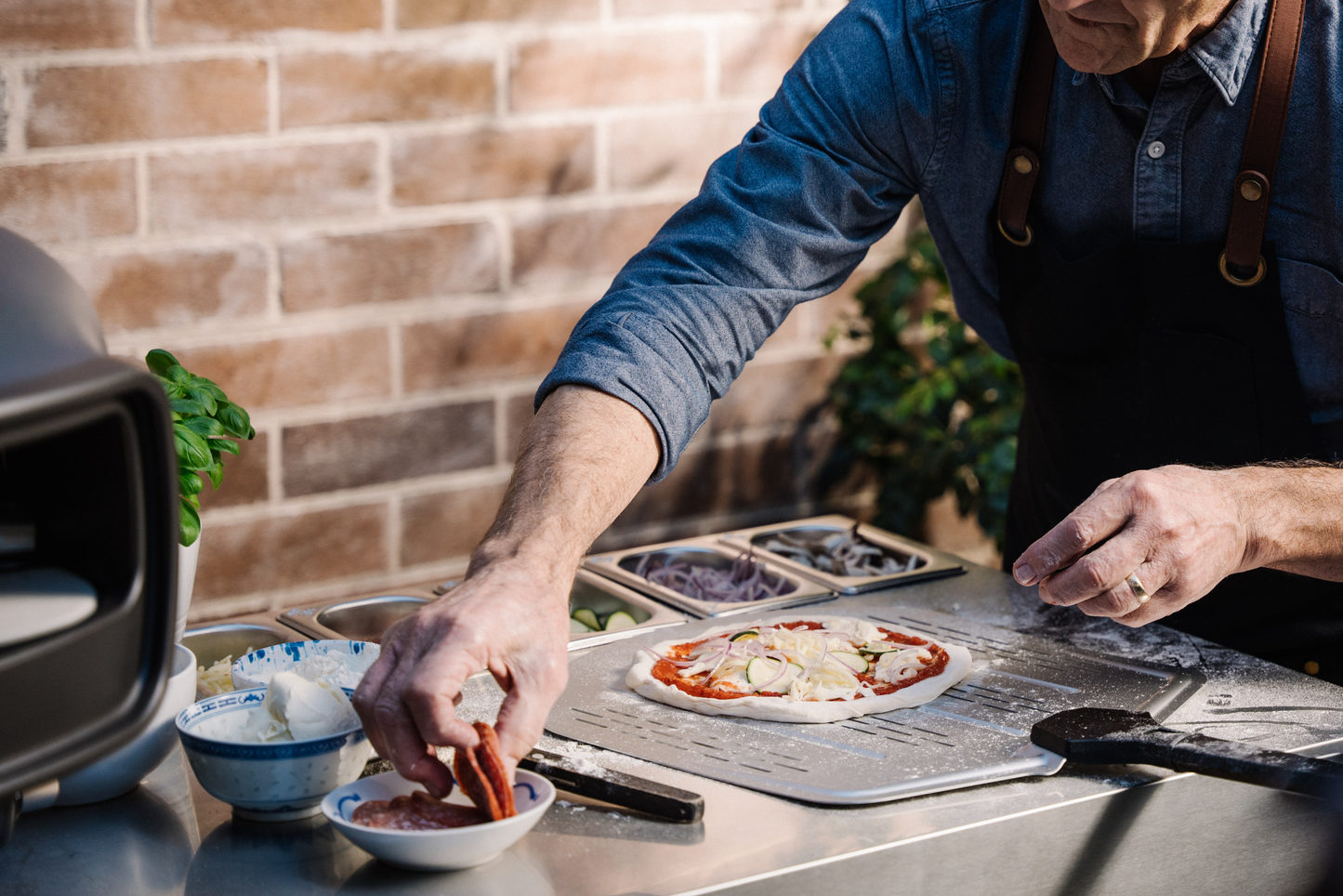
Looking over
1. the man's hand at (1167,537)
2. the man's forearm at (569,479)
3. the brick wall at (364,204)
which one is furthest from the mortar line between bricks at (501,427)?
the man's hand at (1167,537)

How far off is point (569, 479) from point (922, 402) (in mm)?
1566

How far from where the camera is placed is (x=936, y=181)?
5.55 feet

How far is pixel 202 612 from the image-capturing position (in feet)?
7.75

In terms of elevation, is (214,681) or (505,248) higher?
(505,248)

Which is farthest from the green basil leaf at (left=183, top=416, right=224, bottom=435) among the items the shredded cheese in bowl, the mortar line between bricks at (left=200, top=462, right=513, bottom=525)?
the mortar line between bricks at (left=200, top=462, right=513, bottom=525)

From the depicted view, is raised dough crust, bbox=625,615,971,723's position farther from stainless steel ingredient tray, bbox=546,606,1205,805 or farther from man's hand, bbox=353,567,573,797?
man's hand, bbox=353,567,573,797

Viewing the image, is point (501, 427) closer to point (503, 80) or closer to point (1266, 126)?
point (503, 80)

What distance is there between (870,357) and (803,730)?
1695 mm

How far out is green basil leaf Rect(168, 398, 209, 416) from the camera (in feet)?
3.98

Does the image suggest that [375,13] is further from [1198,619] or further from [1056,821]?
[1056,821]

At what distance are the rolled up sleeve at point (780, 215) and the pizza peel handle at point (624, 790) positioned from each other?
434mm

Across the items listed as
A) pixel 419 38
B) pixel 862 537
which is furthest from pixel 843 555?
pixel 419 38

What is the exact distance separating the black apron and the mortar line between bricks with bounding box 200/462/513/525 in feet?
3.69

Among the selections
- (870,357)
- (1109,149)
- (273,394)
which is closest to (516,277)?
(273,394)
